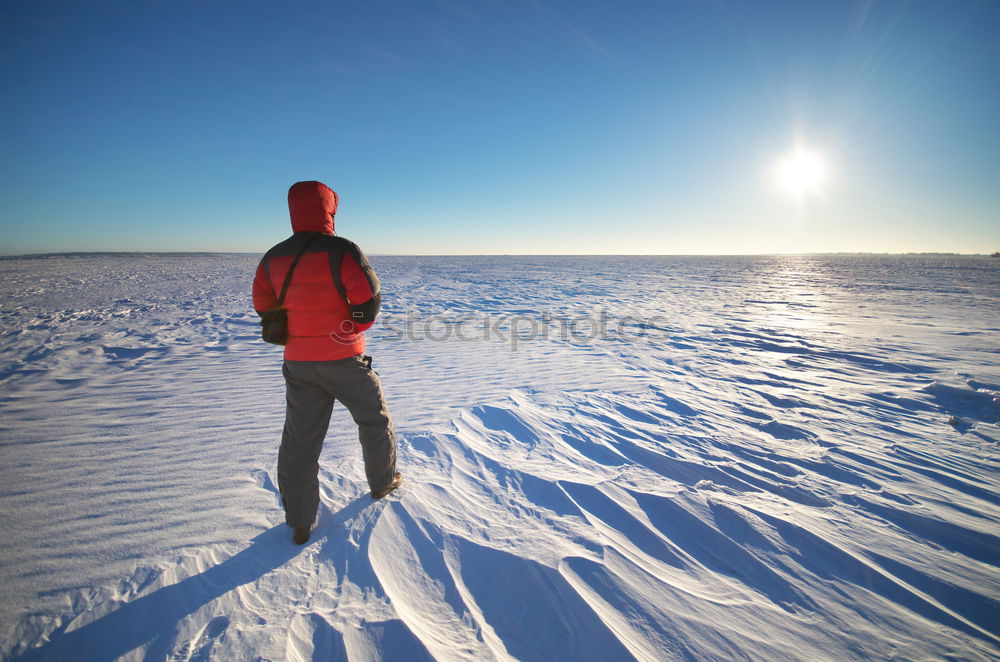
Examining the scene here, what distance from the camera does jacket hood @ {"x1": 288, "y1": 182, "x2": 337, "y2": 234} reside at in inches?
71.4

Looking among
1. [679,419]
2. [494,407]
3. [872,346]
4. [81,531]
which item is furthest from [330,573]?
[872,346]

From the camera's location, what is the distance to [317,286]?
1751 millimetres

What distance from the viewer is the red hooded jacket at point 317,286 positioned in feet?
5.73

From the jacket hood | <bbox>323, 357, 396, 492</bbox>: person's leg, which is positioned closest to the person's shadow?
<bbox>323, 357, 396, 492</bbox>: person's leg

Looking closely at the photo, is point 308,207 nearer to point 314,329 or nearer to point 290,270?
point 290,270

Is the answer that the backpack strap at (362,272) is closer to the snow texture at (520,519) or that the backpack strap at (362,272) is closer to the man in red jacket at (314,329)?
the man in red jacket at (314,329)

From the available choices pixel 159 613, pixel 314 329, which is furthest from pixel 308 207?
pixel 159 613

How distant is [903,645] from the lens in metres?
1.51

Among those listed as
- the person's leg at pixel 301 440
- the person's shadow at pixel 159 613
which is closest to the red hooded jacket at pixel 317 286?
the person's leg at pixel 301 440

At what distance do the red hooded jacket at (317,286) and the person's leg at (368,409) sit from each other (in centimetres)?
9

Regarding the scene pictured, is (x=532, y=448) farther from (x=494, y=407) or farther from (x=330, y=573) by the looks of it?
(x=330, y=573)

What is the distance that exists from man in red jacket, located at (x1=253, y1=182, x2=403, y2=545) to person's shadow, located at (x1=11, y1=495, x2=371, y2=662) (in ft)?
0.61

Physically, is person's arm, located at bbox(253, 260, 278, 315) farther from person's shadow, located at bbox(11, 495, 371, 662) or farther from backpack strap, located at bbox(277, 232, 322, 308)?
person's shadow, located at bbox(11, 495, 371, 662)

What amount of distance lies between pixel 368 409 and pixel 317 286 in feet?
2.31
